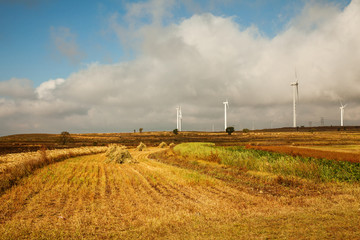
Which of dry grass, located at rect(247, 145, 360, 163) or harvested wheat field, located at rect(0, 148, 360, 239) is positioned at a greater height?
dry grass, located at rect(247, 145, 360, 163)

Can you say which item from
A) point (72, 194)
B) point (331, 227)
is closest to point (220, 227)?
point (331, 227)

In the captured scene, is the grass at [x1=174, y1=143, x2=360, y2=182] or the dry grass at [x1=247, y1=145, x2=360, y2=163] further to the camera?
the dry grass at [x1=247, y1=145, x2=360, y2=163]

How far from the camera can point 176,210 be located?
32.5 feet

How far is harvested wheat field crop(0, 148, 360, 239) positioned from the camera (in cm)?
758

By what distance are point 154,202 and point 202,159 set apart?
1985cm

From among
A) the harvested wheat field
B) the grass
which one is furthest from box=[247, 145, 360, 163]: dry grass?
the harvested wheat field

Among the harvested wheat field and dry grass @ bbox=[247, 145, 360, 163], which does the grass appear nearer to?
the harvested wheat field

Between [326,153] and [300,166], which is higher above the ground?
[300,166]

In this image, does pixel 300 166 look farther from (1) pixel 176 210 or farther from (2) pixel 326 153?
(2) pixel 326 153

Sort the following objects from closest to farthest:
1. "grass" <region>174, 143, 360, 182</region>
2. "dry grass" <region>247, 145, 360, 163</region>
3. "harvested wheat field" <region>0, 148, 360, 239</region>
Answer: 1. "harvested wheat field" <region>0, 148, 360, 239</region>
2. "grass" <region>174, 143, 360, 182</region>
3. "dry grass" <region>247, 145, 360, 163</region>

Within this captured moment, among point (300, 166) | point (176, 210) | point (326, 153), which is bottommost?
point (176, 210)

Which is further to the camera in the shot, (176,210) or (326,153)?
(326,153)

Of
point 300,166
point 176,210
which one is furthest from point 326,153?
point 176,210

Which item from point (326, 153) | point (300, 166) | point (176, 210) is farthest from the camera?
point (326, 153)
